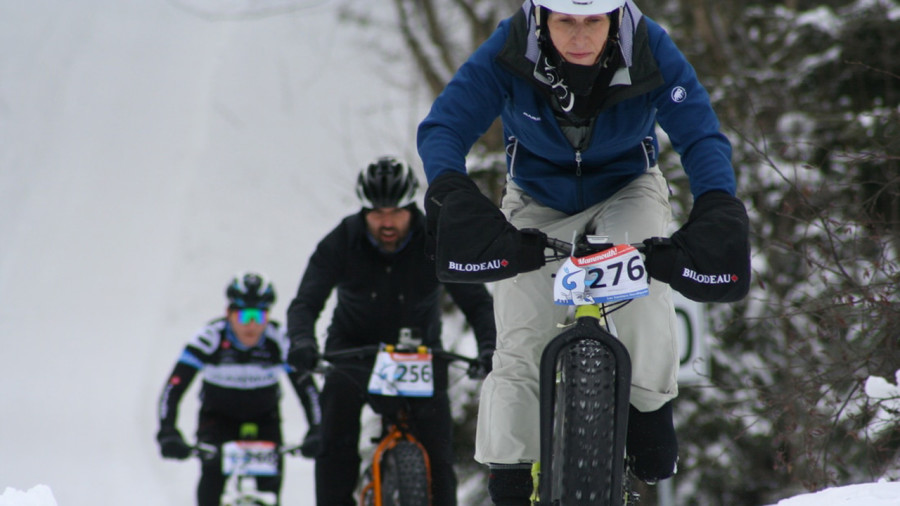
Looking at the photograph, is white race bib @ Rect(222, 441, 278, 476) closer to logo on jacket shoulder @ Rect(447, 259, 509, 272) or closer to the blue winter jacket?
the blue winter jacket

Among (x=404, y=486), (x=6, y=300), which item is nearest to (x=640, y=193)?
(x=404, y=486)

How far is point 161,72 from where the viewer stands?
2575 centimetres

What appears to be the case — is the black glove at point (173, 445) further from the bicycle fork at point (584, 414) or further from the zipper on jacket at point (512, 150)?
the bicycle fork at point (584, 414)

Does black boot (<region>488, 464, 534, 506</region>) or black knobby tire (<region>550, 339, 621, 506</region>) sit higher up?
black knobby tire (<region>550, 339, 621, 506</region>)

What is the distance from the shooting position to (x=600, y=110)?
351 cm

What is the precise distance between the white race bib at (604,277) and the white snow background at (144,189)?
8.72 m

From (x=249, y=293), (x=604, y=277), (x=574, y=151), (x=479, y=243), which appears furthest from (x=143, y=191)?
(x=604, y=277)

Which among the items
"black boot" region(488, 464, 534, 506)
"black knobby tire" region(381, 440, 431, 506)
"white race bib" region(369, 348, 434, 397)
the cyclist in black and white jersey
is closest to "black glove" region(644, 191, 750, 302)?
"black boot" region(488, 464, 534, 506)

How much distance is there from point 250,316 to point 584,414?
5.07 m

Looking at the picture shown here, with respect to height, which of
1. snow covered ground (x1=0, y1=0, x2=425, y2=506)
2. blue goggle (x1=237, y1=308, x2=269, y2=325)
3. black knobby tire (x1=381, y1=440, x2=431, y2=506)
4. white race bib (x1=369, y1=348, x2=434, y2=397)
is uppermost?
snow covered ground (x1=0, y1=0, x2=425, y2=506)

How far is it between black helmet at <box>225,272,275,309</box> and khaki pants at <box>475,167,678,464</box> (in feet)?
14.1

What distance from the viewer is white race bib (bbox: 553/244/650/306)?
10.3 feet

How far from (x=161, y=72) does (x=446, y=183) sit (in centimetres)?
2357

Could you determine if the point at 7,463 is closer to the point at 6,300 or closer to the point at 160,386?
the point at 160,386
